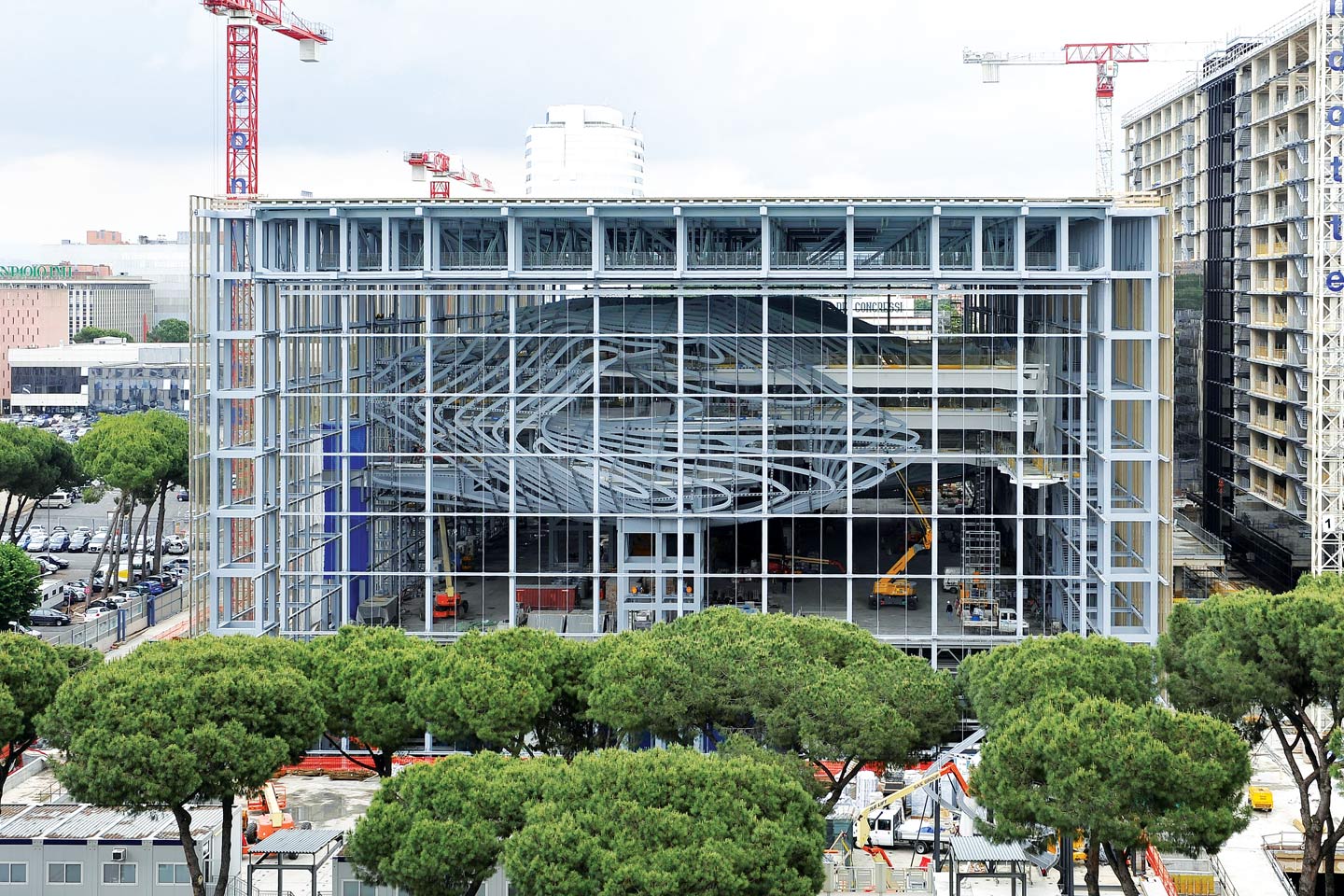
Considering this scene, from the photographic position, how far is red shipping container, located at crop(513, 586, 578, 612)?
1991 inches

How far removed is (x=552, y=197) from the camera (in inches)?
1849

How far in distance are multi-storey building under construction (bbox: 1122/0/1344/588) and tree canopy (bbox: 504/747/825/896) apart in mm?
33566

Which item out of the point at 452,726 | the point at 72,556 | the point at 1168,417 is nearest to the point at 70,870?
the point at 452,726

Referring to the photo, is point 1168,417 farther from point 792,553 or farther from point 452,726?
point 452,726

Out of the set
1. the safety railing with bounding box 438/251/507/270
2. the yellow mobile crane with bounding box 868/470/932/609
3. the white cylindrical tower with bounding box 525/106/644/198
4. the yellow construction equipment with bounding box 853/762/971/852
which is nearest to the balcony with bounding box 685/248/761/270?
the safety railing with bounding box 438/251/507/270

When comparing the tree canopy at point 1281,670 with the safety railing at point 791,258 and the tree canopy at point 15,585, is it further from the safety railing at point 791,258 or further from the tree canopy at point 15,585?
the tree canopy at point 15,585

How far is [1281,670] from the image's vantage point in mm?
34656

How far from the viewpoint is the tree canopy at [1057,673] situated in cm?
3381

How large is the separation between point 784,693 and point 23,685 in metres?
16.4

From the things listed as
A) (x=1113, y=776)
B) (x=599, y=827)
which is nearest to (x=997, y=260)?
(x=1113, y=776)

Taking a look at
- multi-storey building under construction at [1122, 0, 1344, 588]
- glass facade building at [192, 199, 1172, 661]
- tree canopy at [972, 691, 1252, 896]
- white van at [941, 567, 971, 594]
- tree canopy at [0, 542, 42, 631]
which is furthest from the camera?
tree canopy at [0, 542, 42, 631]

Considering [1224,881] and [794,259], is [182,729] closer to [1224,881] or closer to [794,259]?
[1224,881]

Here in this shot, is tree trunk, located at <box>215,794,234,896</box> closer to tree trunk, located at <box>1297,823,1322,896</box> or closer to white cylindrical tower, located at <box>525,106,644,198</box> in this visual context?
tree trunk, located at <box>1297,823,1322,896</box>

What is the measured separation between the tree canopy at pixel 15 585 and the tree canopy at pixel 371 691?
27.5m
